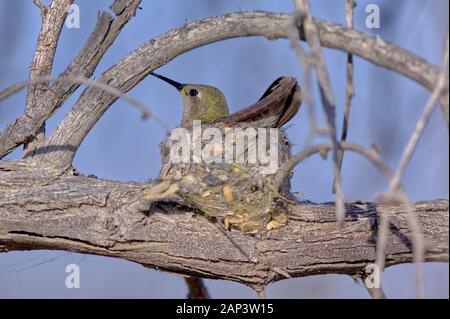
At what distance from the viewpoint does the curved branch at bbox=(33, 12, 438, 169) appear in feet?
8.70

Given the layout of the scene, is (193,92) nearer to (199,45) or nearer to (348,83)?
(199,45)

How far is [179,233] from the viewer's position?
4.05m

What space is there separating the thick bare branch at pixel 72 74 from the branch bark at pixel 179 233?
0.79ft

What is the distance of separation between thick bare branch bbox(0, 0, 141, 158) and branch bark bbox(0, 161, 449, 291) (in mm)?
241

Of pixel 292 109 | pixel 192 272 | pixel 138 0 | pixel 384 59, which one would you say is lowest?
pixel 192 272

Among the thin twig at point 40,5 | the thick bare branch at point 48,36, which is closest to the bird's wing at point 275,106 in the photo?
the thick bare branch at point 48,36

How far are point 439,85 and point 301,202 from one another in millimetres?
2181

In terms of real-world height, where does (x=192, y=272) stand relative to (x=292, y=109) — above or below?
below

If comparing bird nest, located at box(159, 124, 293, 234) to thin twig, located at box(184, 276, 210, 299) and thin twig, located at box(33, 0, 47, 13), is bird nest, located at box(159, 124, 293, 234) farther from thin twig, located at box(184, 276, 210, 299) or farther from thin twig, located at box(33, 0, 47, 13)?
thin twig, located at box(184, 276, 210, 299)

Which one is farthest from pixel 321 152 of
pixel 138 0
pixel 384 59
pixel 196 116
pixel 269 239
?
pixel 196 116

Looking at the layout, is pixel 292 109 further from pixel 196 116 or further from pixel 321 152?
pixel 321 152

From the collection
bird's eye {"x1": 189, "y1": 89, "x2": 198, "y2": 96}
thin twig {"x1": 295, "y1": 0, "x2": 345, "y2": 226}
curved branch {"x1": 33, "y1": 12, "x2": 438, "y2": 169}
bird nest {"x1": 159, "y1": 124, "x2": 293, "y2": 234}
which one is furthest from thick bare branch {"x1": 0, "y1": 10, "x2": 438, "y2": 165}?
bird's eye {"x1": 189, "y1": 89, "x2": 198, "y2": 96}

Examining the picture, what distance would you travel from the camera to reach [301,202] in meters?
4.45

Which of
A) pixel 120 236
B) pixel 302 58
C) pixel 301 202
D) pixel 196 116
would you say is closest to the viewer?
pixel 302 58
